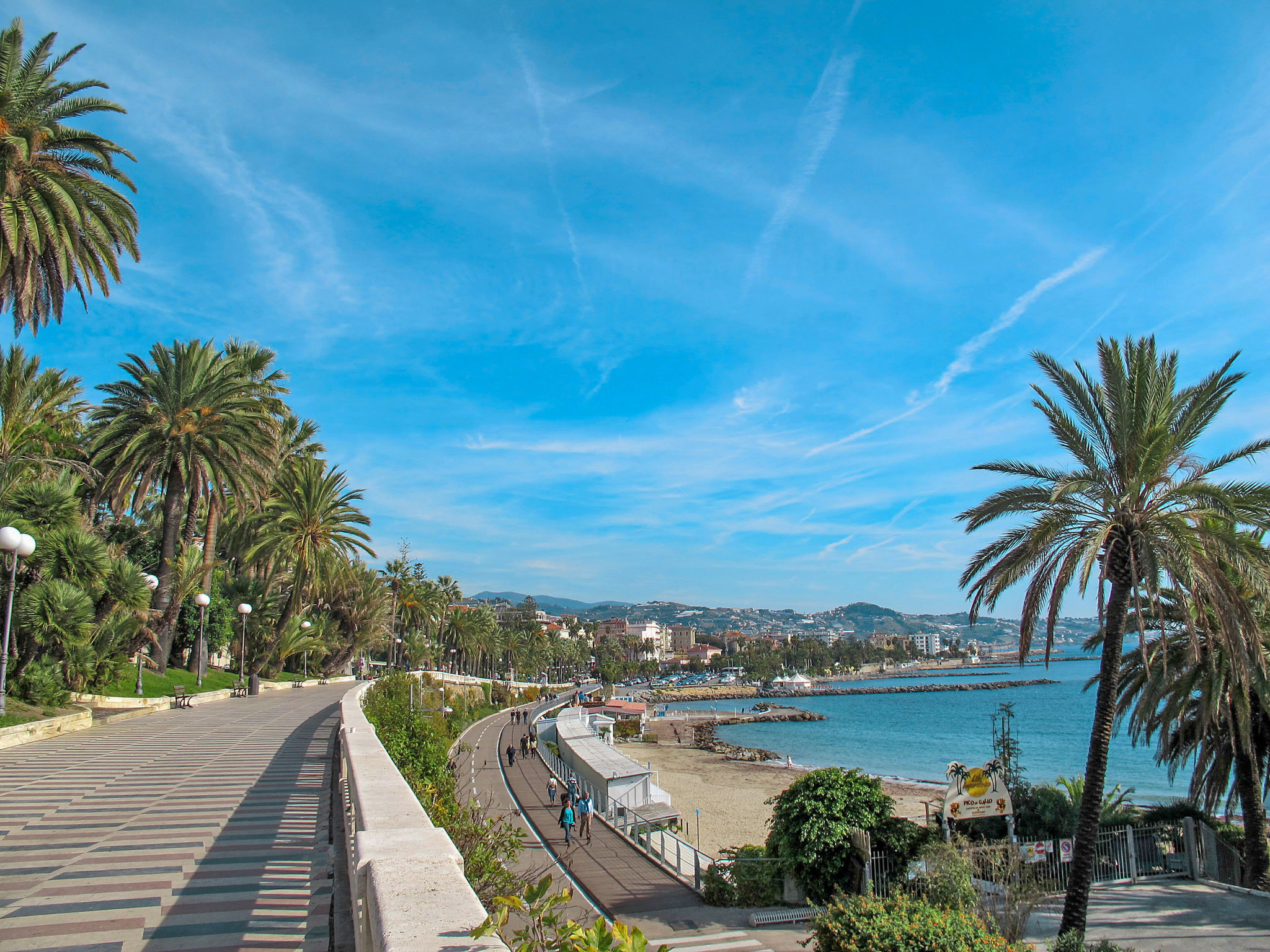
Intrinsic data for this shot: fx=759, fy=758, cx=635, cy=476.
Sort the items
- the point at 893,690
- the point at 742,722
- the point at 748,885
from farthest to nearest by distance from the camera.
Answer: the point at 893,690 < the point at 742,722 < the point at 748,885

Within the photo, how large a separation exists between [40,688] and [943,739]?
78006 millimetres

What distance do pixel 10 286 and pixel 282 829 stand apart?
18283mm

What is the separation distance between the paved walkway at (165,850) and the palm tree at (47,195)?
1182 centimetres

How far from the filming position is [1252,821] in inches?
636

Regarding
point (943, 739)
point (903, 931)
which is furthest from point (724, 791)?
point (943, 739)

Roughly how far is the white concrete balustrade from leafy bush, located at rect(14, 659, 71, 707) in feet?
57.3

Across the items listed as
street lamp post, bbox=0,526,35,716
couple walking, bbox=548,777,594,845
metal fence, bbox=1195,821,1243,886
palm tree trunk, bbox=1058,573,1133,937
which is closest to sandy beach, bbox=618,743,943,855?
couple walking, bbox=548,777,594,845

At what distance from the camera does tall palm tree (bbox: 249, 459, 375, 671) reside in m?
39.8

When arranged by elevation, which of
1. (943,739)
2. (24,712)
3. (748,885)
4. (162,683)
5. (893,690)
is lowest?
(893,690)

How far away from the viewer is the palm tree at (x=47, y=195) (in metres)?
17.0

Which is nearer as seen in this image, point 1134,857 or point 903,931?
point 903,931

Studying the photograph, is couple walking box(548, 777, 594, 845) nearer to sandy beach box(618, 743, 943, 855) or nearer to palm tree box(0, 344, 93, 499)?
sandy beach box(618, 743, 943, 855)

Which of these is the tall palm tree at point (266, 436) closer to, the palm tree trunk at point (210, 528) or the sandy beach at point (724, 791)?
the palm tree trunk at point (210, 528)

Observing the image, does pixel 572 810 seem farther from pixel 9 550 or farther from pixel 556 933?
pixel 556 933
